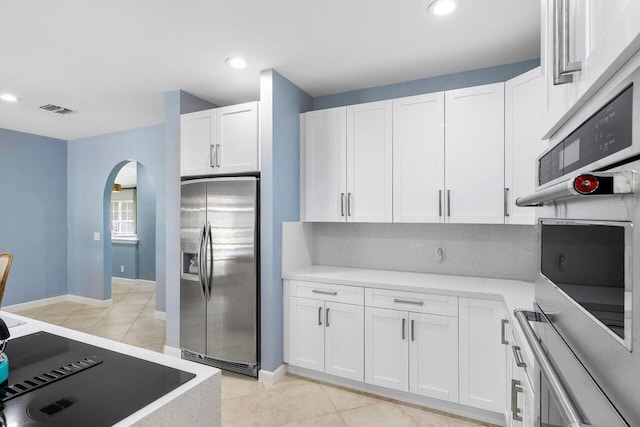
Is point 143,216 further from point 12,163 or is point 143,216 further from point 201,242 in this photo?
point 201,242

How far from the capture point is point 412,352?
2.48 metres

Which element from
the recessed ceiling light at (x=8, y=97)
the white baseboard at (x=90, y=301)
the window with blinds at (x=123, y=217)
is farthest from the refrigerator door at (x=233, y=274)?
the window with blinds at (x=123, y=217)

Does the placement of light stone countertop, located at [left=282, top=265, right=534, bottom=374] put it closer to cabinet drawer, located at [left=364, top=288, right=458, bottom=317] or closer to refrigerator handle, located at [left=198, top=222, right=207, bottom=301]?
cabinet drawer, located at [left=364, top=288, right=458, bottom=317]

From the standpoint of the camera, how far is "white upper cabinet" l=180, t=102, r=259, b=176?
9.69 feet

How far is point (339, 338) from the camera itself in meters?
2.74

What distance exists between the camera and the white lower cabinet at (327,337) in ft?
8.79

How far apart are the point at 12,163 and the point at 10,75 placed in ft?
8.55

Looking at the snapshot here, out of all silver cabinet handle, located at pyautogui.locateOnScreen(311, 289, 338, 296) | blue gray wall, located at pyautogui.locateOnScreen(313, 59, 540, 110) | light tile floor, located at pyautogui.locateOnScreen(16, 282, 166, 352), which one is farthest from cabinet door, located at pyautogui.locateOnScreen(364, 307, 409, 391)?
light tile floor, located at pyautogui.locateOnScreen(16, 282, 166, 352)

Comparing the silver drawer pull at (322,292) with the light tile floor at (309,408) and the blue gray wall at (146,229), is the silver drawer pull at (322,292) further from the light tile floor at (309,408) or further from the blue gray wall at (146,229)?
the blue gray wall at (146,229)

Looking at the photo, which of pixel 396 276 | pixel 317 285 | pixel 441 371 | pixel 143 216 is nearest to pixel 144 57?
pixel 317 285

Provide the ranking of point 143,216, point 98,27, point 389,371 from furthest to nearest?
point 143,216 < point 389,371 < point 98,27

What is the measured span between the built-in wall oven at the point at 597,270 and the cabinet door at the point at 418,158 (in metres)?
1.87

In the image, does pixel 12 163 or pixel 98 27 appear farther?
pixel 12 163

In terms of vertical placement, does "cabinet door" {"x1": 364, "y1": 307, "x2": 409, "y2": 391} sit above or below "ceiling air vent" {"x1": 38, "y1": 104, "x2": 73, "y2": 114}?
below
